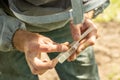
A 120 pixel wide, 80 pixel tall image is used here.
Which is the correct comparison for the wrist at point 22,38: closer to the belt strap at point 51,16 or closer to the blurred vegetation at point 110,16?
the belt strap at point 51,16

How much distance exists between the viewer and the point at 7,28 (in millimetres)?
1609

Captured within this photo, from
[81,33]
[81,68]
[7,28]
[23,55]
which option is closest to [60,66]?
[81,68]

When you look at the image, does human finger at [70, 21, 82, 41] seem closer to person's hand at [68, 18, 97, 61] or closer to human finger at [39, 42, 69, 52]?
person's hand at [68, 18, 97, 61]

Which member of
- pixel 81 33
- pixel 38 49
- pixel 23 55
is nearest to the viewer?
pixel 38 49

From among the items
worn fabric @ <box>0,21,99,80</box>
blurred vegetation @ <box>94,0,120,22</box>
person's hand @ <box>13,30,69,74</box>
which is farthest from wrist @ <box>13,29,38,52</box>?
blurred vegetation @ <box>94,0,120,22</box>

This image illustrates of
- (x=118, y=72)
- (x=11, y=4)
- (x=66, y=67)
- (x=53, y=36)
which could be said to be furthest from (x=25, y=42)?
(x=118, y=72)

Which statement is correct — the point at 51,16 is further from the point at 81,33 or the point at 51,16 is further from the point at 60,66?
the point at 60,66

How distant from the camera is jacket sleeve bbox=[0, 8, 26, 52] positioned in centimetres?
160

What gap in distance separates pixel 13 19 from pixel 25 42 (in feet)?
0.50

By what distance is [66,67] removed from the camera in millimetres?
2117

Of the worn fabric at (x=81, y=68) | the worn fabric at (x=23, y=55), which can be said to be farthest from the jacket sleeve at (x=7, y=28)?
the worn fabric at (x=81, y=68)

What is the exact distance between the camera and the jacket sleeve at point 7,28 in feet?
5.24

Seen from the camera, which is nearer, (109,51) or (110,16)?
(109,51)

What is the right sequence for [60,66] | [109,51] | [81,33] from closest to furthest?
[81,33] → [60,66] → [109,51]
